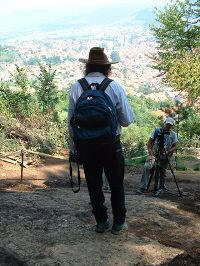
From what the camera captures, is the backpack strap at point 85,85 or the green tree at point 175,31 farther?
the green tree at point 175,31

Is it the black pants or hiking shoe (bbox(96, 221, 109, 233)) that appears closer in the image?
the black pants

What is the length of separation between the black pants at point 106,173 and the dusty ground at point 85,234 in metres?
0.30

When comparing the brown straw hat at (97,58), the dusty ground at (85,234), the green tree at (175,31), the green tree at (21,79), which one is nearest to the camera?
the dusty ground at (85,234)

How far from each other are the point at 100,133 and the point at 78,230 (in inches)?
54.7

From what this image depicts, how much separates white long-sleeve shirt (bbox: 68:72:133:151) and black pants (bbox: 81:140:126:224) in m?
0.26

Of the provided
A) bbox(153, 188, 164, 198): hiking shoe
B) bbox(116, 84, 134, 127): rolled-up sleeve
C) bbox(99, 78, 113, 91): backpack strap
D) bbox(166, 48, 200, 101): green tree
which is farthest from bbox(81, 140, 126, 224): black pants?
bbox(166, 48, 200, 101): green tree

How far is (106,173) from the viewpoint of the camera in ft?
14.3

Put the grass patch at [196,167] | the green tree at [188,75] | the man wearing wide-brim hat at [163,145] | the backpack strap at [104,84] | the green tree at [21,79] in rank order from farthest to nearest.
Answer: the green tree at [188,75], the green tree at [21,79], the grass patch at [196,167], the man wearing wide-brim hat at [163,145], the backpack strap at [104,84]

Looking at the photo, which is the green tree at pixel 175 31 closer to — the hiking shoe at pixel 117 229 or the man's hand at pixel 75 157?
the hiking shoe at pixel 117 229

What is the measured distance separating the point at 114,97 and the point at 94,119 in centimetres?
38

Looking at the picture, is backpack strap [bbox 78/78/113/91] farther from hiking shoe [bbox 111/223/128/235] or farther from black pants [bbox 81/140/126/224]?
hiking shoe [bbox 111/223/128/235]

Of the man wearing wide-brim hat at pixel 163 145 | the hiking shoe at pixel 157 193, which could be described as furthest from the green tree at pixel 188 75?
the hiking shoe at pixel 157 193

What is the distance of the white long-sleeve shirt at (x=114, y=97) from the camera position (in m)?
4.19

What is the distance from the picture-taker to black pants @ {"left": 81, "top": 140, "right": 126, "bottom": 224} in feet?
13.7
